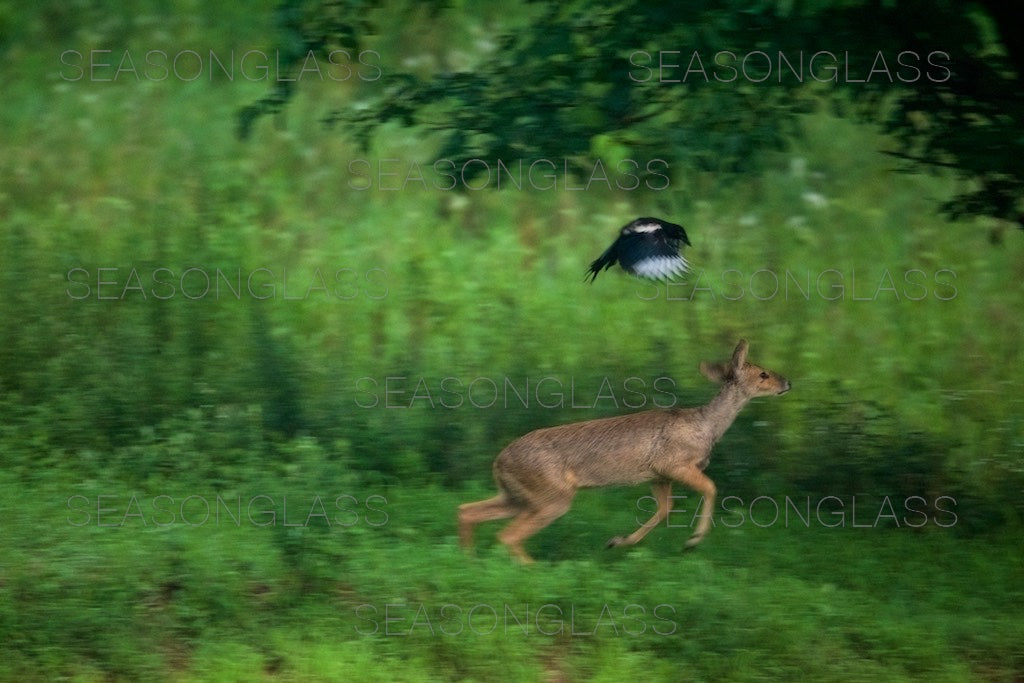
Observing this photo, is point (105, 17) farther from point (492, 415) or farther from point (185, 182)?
point (492, 415)

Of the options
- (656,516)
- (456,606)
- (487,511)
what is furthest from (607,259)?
(456,606)

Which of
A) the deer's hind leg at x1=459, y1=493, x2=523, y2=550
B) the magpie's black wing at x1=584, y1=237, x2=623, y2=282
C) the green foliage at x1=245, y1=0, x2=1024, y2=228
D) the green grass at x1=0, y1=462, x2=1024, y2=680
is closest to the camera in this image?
the green grass at x1=0, y1=462, x2=1024, y2=680

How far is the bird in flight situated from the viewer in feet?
25.8

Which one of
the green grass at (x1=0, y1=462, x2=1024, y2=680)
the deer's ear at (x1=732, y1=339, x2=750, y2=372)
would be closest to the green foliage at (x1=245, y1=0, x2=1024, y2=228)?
the deer's ear at (x1=732, y1=339, x2=750, y2=372)

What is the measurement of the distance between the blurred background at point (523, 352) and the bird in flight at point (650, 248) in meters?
0.32

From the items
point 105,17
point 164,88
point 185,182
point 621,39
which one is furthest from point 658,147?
point 105,17

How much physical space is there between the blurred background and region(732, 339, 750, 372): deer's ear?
35.4 inches

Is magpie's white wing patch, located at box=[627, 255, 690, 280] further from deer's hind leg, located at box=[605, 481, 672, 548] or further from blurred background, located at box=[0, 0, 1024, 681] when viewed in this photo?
deer's hind leg, located at box=[605, 481, 672, 548]

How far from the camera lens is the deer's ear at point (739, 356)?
736 cm

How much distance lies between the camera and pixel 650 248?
25.8 feet

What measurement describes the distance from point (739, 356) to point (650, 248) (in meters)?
0.84

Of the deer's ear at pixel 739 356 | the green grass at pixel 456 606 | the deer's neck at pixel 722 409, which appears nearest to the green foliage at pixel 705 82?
the deer's ear at pixel 739 356

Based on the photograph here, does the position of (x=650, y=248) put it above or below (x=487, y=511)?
above

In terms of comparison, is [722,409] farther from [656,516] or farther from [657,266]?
[657,266]
